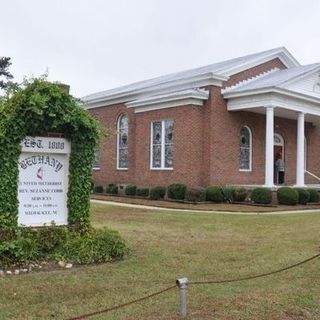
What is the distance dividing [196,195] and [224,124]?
15.2ft

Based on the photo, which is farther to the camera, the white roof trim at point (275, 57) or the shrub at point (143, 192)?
the white roof trim at point (275, 57)

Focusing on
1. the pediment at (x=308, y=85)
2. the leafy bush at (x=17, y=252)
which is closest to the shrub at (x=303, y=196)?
the pediment at (x=308, y=85)

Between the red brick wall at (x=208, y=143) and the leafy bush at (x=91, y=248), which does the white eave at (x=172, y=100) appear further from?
the leafy bush at (x=91, y=248)

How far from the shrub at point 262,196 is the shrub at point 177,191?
3085 millimetres

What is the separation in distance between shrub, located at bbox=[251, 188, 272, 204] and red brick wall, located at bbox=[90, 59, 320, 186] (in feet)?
9.77

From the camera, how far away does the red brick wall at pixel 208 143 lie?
25.7 meters

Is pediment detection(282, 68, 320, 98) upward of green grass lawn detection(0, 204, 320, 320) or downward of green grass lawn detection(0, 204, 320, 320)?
upward

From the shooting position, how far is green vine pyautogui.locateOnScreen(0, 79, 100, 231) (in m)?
8.52

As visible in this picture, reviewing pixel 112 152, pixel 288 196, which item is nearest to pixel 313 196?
pixel 288 196

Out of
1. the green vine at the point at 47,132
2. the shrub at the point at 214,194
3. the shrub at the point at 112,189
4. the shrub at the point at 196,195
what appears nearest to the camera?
the green vine at the point at 47,132

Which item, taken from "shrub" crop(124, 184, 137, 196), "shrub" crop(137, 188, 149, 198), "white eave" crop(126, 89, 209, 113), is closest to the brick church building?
"white eave" crop(126, 89, 209, 113)

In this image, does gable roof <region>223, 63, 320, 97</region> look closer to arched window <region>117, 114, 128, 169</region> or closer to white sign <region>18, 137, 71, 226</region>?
arched window <region>117, 114, 128, 169</region>

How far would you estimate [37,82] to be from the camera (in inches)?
352

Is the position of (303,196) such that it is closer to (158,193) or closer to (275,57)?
(158,193)
